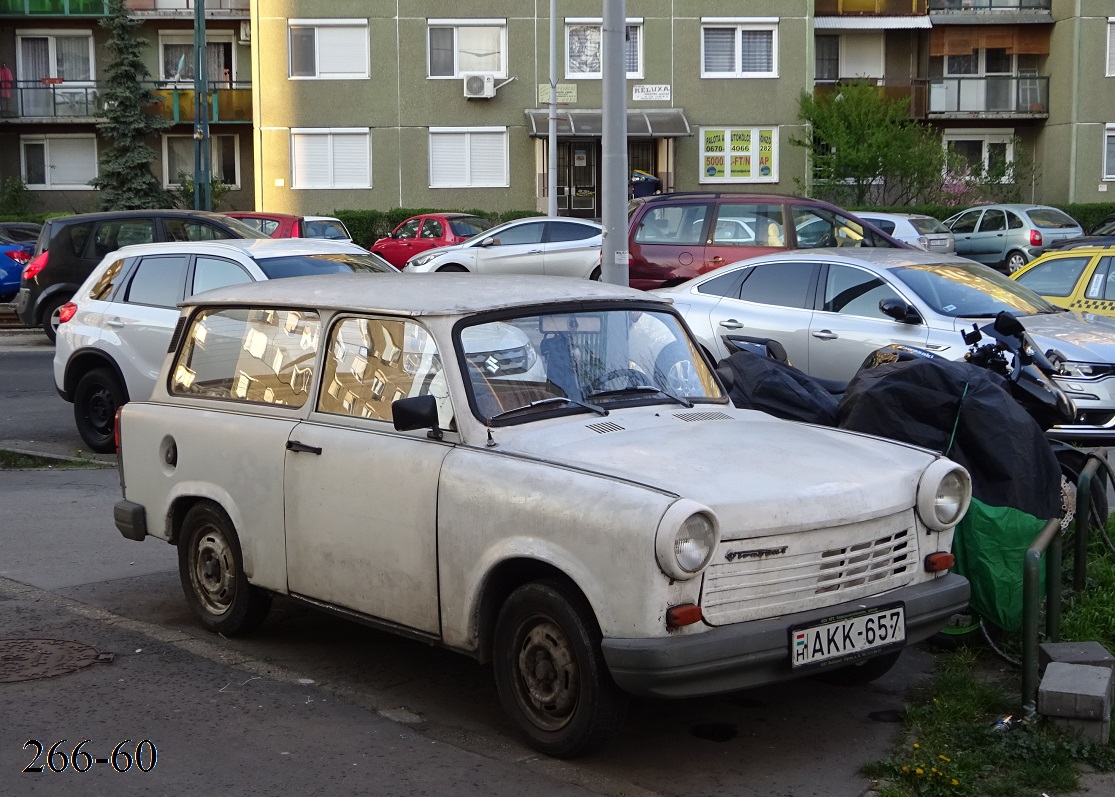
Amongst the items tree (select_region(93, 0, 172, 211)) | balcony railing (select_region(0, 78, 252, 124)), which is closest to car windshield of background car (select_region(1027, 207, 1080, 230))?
balcony railing (select_region(0, 78, 252, 124))

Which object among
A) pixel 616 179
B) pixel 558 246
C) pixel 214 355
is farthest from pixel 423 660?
pixel 558 246

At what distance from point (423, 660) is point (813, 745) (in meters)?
1.93

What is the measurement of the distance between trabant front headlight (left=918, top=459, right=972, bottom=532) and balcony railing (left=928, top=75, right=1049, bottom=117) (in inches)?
1655

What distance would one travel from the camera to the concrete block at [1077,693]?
4949 millimetres

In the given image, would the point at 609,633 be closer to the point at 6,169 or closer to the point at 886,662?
the point at 886,662

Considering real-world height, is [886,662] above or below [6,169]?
below

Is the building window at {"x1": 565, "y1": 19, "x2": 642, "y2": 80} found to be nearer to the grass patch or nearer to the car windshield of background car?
the car windshield of background car

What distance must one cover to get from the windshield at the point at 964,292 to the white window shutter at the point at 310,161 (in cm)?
3113

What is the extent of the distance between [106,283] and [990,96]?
3842 centimetres

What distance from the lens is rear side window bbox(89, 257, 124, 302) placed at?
12055mm

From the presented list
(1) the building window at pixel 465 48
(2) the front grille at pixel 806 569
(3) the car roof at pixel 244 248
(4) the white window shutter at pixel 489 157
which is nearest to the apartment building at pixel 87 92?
(1) the building window at pixel 465 48

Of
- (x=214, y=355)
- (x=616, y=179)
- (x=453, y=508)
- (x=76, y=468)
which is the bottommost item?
(x=76, y=468)

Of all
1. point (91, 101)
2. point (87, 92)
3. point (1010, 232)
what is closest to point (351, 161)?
point (91, 101)

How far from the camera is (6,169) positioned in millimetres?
46656
